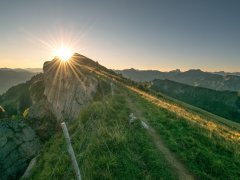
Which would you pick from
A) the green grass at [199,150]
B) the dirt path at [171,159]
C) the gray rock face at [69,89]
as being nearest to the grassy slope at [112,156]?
the dirt path at [171,159]

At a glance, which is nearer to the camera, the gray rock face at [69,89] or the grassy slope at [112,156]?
the grassy slope at [112,156]

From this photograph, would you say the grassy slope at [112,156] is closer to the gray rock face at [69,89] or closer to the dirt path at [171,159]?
the dirt path at [171,159]

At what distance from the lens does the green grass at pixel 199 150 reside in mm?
14430

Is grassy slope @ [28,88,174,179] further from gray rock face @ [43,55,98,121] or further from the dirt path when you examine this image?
gray rock face @ [43,55,98,121]

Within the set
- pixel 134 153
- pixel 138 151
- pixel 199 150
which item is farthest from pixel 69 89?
pixel 199 150

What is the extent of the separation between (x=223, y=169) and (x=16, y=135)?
23090mm

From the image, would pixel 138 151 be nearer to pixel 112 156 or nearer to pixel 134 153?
pixel 134 153

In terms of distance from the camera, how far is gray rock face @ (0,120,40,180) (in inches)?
938

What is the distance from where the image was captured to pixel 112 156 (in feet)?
46.4

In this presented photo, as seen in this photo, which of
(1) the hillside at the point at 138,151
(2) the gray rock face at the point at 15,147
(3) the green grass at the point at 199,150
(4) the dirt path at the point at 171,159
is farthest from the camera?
(2) the gray rock face at the point at 15,147

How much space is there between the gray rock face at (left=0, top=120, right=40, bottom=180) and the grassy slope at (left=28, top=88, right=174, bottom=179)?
22.3 feet

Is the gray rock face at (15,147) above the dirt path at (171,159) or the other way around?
the other way around

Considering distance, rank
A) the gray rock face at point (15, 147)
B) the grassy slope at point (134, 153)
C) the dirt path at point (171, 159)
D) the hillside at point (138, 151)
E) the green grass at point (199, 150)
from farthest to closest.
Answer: the gray rock face at point (15, 147) → the green grass at point (199, 150) → the dirt path at point (171, 159) → the hillside at point (138, 151) → the grassy slope at point (134, 153)

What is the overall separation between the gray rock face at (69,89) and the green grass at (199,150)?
16.8 m
